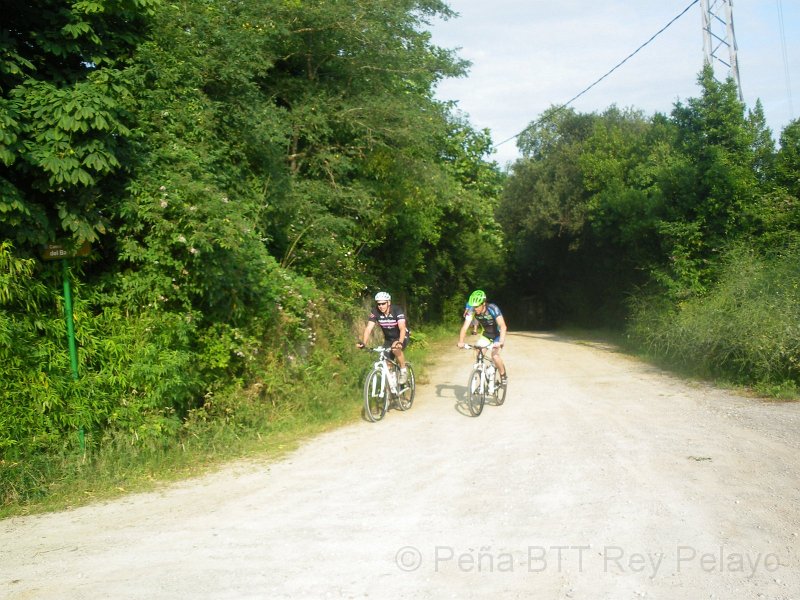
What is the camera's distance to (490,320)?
37.4 ft

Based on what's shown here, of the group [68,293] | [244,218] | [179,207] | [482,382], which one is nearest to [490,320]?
[482,382]

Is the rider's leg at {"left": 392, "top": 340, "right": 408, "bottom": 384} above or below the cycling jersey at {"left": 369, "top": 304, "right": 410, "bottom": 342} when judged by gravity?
below

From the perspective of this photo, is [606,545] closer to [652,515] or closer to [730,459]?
[652,515]

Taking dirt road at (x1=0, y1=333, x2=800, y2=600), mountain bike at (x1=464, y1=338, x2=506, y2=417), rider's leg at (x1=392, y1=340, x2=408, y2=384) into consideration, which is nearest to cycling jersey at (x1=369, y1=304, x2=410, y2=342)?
rider's leg at (x1=392, y1=340, x2=408, y2=384)

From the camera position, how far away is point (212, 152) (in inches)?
408

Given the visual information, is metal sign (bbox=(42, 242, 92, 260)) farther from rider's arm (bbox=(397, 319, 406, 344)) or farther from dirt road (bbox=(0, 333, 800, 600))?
rider's arm (bbox=(397, 319, 406, 344))

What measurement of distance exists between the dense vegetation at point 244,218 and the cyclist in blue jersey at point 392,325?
40.2 inches

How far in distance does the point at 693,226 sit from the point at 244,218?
12.1 meters

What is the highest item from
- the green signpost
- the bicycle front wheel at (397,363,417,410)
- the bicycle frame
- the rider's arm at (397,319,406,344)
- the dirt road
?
the green signpost

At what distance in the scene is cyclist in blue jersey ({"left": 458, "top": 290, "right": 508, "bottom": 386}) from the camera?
11.2 m

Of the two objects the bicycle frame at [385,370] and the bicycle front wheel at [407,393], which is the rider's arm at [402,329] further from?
the bicycle front wheel at [407,393]

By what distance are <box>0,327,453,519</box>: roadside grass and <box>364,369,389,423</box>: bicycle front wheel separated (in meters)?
0.26

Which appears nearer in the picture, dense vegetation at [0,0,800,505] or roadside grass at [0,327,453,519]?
roadside grass at [0,327,453,519]

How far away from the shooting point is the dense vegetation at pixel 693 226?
1302cm
